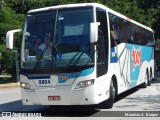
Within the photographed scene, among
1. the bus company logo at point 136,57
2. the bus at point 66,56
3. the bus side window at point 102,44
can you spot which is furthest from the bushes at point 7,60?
the bus side window at point 102,44

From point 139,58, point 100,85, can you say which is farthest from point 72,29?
point 139,58

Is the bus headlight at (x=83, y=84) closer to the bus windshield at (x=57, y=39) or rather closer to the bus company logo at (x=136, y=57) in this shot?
the bus windshield at (x=57, y=39)

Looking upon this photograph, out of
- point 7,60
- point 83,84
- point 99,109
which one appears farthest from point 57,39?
point 7,60

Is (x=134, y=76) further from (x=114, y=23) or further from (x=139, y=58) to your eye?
(x=114, y=23)

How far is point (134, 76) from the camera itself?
49.9 ft

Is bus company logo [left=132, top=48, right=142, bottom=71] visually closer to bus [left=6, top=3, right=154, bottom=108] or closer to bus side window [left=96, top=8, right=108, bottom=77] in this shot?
bus [left=6, top=3, right=154, bottom=108]

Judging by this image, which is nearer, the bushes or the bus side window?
the bus side window

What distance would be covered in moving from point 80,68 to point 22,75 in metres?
1.80

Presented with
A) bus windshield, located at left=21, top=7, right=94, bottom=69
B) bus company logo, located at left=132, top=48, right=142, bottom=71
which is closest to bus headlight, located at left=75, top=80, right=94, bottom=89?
bus windshield, located at left=21, top=7, right=94, bottom=69

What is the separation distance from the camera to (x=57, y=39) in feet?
32.2

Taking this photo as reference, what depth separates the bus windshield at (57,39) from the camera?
963cm

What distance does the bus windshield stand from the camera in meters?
9.63

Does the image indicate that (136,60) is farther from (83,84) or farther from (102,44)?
(83,84)

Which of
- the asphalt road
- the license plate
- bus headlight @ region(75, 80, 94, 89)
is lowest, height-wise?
the asphalt road
